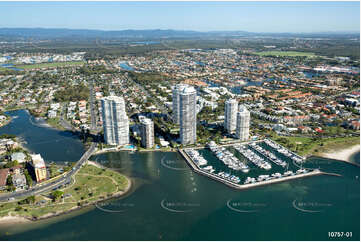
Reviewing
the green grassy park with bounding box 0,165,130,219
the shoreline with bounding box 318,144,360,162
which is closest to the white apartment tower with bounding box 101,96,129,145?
the green grassy park with bounding box 0,165,130,219

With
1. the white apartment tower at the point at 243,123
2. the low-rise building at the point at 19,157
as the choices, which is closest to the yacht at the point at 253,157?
the white apartment tower at the point at 243,123

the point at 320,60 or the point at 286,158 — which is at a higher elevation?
the point at 320,60

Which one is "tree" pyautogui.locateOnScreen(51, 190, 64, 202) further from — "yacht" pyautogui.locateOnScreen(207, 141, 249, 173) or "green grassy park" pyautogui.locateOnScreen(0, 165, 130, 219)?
"yacht" pyautogui.locateOnScreen(207, 141, 249, 173)

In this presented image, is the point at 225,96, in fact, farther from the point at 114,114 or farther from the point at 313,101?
the point at 114,114

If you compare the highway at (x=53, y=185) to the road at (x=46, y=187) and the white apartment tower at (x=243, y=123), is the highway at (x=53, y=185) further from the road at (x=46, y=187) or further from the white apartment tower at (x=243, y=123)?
the white apartment tower at (x=243, y=123)

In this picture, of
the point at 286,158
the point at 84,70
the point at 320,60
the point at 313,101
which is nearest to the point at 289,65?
the point at 320,60
